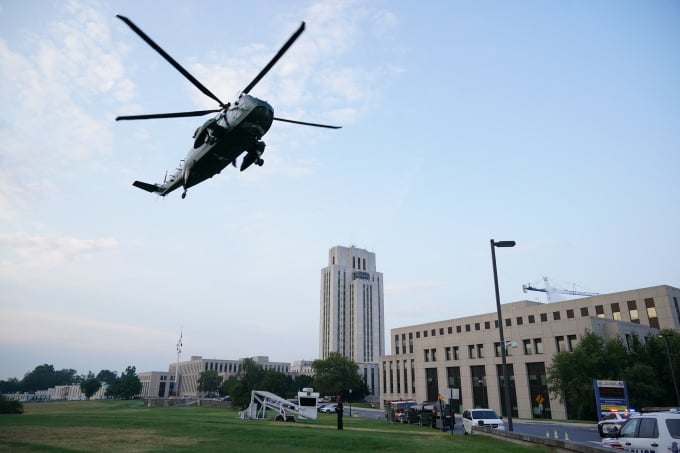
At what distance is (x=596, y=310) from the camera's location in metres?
72.8

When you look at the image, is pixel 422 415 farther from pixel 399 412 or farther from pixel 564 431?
pixel 564 431

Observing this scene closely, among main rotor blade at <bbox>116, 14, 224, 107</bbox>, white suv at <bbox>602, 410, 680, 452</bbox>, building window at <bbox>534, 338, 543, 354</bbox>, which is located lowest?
white suv at <bbox>602, 410, 680, 452</bbox>

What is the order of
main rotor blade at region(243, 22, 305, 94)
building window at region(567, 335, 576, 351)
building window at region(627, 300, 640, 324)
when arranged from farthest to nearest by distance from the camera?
building window at region(627, 300, 640, 324) → building window at region(567, 335, 576, 351) → main rotor blade at region(243, 22, 305, 94)

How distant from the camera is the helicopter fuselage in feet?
55.9

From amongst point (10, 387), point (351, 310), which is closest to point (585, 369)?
point (351, 310)

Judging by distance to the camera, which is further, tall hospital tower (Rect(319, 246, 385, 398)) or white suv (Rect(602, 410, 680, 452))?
tall hospital tower (Rect(319, 246, 385, 398))

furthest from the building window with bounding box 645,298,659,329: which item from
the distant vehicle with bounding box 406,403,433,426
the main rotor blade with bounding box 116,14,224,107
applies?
the main rotor blade with bounding box 116,14,224,107

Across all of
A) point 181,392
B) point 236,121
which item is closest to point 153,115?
point 236,121

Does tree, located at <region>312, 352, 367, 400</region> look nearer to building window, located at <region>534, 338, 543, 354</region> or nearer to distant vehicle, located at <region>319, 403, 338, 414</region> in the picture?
distant vehicle, located at <region>319, 403, 338, 414</region>

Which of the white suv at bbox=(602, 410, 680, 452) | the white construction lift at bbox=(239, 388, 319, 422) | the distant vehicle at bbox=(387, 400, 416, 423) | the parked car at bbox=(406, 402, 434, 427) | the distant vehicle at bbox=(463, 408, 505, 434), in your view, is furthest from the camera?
the distant vehicle at bbox=(387, 400, 416, 423)

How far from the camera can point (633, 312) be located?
6956cm

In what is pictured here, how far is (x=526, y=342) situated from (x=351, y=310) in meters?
123

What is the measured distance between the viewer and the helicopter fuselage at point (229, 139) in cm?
1703

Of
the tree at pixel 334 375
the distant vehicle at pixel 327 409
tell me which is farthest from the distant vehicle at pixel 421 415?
the tree at pixel 334 375
